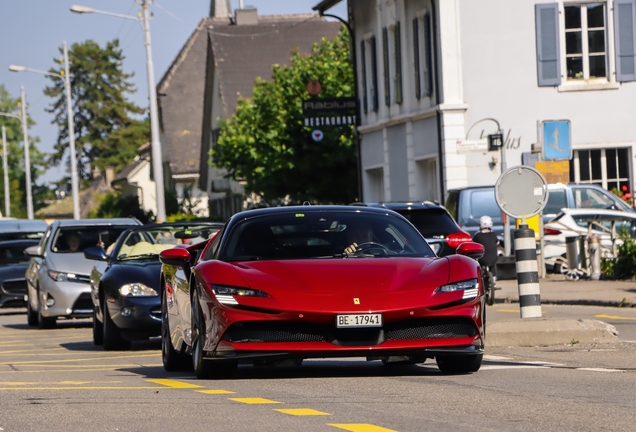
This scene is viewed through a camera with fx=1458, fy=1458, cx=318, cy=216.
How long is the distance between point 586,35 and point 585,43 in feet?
0.71

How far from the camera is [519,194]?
1620 centimetres

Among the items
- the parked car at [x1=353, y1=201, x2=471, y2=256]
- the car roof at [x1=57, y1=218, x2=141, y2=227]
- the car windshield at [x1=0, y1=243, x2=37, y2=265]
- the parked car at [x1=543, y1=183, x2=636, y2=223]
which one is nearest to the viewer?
the parked car at [x1=353, y1=201, x2=471, y2=256]

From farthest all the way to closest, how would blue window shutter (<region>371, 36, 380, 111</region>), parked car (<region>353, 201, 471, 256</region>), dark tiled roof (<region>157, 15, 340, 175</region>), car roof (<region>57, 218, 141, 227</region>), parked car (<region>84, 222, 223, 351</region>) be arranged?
dark tiled roof (<region>157, 15, 340, 175</region>) → blue window shutter (<region>371, 36, 380, 111</region>) → car roof (<region>57, 218, 141, 227</region>) → parked car (<region>353, 201, 471, 256</region>) → parked car (<region>84, 222, 223, 351</region>)

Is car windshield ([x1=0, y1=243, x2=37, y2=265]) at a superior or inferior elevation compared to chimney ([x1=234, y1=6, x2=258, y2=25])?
inferior

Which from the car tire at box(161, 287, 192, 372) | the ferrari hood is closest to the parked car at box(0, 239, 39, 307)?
the car tire at box(161, 287, 192, 372)

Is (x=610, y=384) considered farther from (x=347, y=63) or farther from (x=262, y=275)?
(x=347, y=63)

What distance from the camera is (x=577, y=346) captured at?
45.5ft

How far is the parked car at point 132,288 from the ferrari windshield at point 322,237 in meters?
4.65

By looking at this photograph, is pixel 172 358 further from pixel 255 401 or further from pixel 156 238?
pixel 156 238

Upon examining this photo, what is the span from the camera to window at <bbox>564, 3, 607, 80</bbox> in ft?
117

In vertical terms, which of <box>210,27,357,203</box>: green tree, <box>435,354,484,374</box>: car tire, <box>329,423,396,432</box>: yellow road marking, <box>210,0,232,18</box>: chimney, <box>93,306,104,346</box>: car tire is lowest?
<box>93,306,104,346</box>: car tire

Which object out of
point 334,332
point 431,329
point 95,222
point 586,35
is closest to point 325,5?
point 586,35

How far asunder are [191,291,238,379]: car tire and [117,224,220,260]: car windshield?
238 inches

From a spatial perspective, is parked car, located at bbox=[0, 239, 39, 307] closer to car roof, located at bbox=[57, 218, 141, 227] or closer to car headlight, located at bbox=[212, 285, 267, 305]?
car roof, located at bbox=[57, 218, 141, 227]
